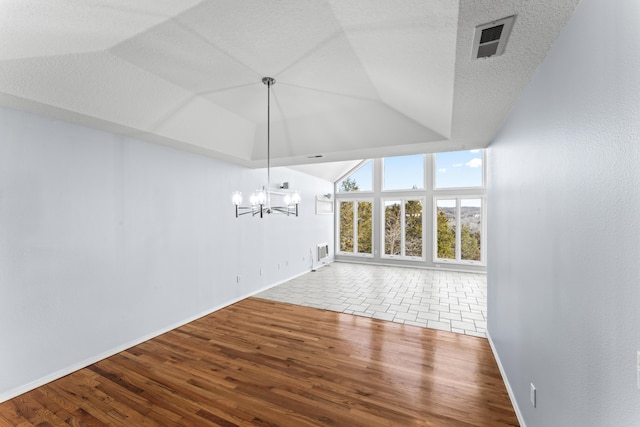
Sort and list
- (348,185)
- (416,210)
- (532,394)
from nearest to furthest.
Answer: (532,394) → (416,210) → (348,185)

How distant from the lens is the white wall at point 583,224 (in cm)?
91

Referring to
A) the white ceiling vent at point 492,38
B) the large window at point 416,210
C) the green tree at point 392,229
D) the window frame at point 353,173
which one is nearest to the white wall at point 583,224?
the white ceiling vent at point 492,38

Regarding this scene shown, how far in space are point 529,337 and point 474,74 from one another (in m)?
1.83

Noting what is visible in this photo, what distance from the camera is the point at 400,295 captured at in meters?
5.27

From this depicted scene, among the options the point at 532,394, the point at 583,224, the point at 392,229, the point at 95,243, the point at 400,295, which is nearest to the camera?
the point at 583,224

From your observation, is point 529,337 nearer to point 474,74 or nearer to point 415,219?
point 474,74

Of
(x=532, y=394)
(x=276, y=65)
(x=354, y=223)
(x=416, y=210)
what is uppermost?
(x=276, y=65)

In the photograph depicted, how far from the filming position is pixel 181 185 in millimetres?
4027

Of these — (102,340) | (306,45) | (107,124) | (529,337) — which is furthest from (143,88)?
(529,337)

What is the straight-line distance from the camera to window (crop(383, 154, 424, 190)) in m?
7.83

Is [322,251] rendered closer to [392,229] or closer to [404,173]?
[392,229]

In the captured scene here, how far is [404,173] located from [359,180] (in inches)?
56.0

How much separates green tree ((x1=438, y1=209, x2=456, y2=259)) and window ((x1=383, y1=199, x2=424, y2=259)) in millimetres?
473

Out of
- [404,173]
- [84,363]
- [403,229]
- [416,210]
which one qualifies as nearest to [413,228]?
[403,229]
